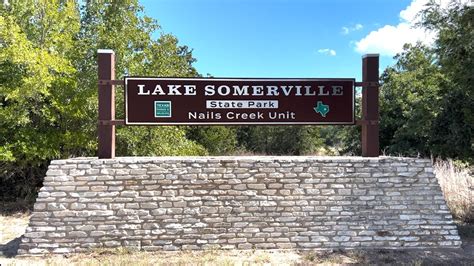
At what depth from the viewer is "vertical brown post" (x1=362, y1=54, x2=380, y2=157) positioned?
7.47 metres

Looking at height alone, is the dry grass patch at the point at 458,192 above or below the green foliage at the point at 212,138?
below

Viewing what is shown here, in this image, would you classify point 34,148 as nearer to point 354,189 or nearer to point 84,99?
point 84,99

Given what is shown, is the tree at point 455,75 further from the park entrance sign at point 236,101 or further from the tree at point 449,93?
the park entrance sign at point 236,101

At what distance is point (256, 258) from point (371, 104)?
330 centimetres

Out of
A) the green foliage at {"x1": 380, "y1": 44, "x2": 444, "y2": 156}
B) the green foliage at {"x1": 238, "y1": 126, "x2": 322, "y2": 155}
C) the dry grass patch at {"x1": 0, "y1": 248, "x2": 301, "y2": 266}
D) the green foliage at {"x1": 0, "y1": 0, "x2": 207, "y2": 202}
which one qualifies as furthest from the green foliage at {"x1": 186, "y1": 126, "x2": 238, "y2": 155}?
the dry grass patch at {"x1": 0, "y1": 248, "x2": 301, "y2": 266}

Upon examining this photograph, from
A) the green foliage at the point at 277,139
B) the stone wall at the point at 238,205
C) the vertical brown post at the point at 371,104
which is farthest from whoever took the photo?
the green foliage at the point at 277,139

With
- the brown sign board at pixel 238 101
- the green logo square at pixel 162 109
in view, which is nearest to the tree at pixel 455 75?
the brown sign board at pixel 238 101

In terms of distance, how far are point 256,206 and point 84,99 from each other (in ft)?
18.0

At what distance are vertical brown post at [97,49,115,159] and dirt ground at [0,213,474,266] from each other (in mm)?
1648

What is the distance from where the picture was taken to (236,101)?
734 centimetres

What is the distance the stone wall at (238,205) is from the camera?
22.0ft

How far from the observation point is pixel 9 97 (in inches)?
362

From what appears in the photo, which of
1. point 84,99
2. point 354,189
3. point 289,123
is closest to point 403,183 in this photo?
point 354,189

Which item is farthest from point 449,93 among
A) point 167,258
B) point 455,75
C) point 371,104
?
point 167,258
